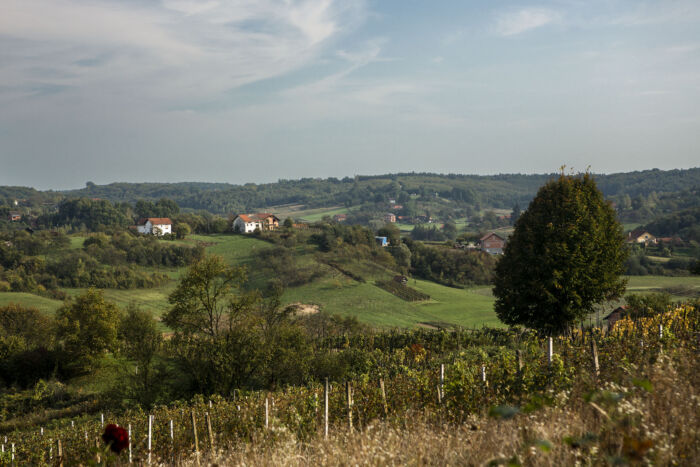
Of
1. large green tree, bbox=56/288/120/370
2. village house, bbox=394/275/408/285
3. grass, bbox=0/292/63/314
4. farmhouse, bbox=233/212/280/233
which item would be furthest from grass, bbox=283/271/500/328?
farmhouse, bbox=233/212/280/233

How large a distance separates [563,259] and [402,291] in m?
57.5

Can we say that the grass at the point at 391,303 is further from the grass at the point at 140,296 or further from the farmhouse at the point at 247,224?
the farmhouse at the point at 247,224

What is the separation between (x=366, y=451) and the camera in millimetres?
4168

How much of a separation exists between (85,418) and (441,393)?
22476 millimetres

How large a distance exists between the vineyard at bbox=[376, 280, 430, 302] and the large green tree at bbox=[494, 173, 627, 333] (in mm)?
51908

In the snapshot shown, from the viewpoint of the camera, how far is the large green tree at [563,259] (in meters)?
18.4

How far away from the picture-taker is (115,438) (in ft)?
11.7

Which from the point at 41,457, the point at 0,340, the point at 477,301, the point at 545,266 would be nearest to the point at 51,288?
the point at 0,340

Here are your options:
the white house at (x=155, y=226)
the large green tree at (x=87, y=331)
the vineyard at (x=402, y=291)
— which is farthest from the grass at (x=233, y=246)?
the large green tree at (x=87, y=331)

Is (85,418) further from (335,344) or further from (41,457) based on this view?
(335,344)

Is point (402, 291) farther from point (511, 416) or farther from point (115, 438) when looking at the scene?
point (511, 416)

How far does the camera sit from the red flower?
3537 millimetres

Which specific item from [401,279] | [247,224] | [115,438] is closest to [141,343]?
[115,438]

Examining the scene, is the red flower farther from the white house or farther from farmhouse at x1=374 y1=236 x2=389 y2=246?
the white house
